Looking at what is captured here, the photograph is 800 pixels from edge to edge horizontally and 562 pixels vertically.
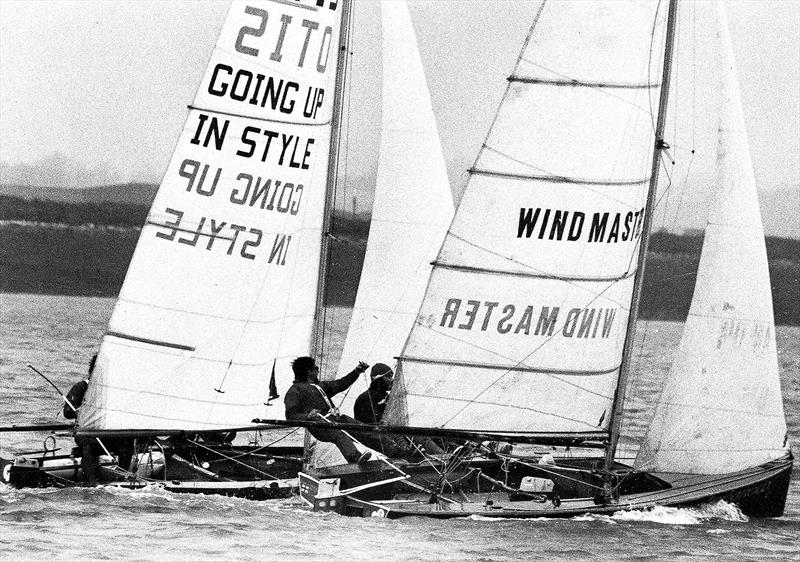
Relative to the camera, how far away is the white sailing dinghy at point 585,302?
16859 mm

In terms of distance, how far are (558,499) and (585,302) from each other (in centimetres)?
242

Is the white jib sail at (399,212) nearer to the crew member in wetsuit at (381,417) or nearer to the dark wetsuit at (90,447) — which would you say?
the crew member in wetsuit at (381,417)

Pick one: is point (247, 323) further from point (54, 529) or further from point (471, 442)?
point (54, 529)

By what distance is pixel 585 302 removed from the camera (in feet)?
56.3

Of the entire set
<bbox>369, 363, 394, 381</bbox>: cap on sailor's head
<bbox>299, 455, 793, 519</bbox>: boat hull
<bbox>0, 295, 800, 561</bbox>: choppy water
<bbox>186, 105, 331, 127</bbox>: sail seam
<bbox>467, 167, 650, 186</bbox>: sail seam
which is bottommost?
<bbox>0, 295, 800, 561</bbox>: choppy water

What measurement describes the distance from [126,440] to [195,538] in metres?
3.81

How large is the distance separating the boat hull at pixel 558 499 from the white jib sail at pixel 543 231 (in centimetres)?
104

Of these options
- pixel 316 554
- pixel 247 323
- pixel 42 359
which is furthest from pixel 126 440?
pixel 42 359

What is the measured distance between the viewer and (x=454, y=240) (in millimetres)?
16922

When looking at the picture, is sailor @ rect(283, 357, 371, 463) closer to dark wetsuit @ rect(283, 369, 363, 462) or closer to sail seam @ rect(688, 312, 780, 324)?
dark wetsuit @ rect(283, 369, 363, 462)

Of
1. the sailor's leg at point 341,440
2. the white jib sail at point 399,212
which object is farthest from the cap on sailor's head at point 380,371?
the sailor's leg at point 341,440

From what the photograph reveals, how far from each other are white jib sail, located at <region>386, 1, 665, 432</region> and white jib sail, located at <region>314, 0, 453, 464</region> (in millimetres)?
3072

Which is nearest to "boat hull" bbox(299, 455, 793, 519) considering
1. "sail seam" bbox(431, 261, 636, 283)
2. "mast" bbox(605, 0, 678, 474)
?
"mast" bbox(605, 0, 678, 474)

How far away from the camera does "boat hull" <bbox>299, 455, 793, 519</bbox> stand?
52.0 feet
